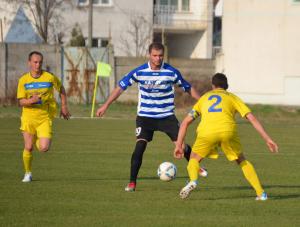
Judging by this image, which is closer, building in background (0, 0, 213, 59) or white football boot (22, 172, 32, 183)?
white football boot (22, 172, 32, 183)

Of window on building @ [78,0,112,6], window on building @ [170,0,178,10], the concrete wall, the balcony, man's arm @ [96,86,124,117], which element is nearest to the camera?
man's arm @ [96,86,124,117]

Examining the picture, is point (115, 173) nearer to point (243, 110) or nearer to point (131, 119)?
point (243, 110)

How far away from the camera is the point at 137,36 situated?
5050 cm

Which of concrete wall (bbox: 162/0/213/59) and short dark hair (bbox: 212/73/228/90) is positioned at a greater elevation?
concrete wall (bbox: 162/0/213/59)

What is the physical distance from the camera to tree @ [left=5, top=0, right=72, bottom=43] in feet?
157

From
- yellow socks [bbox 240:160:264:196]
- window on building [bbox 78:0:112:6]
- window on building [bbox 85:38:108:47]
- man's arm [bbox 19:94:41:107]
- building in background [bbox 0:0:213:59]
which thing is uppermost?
window on building [bbox 78:0:112:6]

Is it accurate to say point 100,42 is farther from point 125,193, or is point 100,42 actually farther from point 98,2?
point 125,193

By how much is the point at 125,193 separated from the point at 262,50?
29.6 m

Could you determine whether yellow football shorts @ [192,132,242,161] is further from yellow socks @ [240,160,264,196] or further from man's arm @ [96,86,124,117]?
man's arm @ [96,86,124,117]

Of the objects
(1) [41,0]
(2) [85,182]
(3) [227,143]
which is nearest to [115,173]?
(2) [85,182]

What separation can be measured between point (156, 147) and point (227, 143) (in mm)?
10195

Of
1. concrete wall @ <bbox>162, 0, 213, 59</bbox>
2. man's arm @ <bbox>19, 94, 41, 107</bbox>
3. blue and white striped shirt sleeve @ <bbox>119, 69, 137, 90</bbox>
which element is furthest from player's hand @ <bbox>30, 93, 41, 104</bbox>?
concrete wall @ <bbox>162, 0, 213, 59</bbox>

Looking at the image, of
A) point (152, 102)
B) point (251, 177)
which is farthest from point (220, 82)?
point (152, 102)

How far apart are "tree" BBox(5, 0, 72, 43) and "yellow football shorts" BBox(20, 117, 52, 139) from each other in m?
33.9
